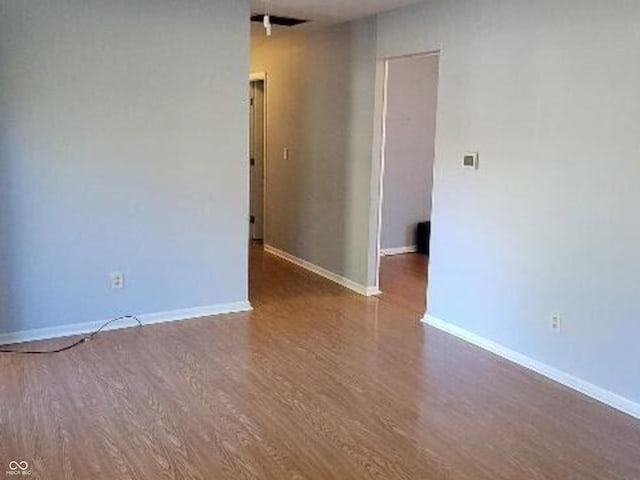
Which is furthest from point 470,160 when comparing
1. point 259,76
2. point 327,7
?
point 259,76

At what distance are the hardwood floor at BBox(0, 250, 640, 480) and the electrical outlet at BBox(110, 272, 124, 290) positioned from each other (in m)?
0.36

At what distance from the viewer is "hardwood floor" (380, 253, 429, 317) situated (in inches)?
212

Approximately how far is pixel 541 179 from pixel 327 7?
2187 millimetres

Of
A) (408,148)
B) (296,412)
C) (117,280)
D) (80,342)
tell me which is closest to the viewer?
(296,412)

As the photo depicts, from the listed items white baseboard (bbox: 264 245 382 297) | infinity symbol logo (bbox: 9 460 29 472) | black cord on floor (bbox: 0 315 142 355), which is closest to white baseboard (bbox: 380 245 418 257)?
white baseboard (bbox: 264 245 382 297)

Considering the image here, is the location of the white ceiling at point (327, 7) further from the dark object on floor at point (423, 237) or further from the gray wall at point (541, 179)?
the dark object on floor at point (423, 237)

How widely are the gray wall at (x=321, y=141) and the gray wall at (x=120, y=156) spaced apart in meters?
1.16

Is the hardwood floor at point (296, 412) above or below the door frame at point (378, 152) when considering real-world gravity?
below

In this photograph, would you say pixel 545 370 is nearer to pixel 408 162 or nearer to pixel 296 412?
pixel 296 412

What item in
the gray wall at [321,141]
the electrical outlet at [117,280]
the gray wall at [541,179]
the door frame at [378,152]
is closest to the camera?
the gray wall at [541,179]

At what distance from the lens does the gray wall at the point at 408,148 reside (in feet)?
23.2

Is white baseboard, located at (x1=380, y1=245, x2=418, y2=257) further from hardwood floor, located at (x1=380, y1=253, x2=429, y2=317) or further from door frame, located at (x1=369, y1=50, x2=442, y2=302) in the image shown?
door frame, located at (x1=369, y1=50, x2=442, y2=302)

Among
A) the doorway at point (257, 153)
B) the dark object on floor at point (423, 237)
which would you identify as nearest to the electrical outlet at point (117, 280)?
the doorway at point (257, 153)

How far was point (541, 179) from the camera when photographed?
3.79 meters
